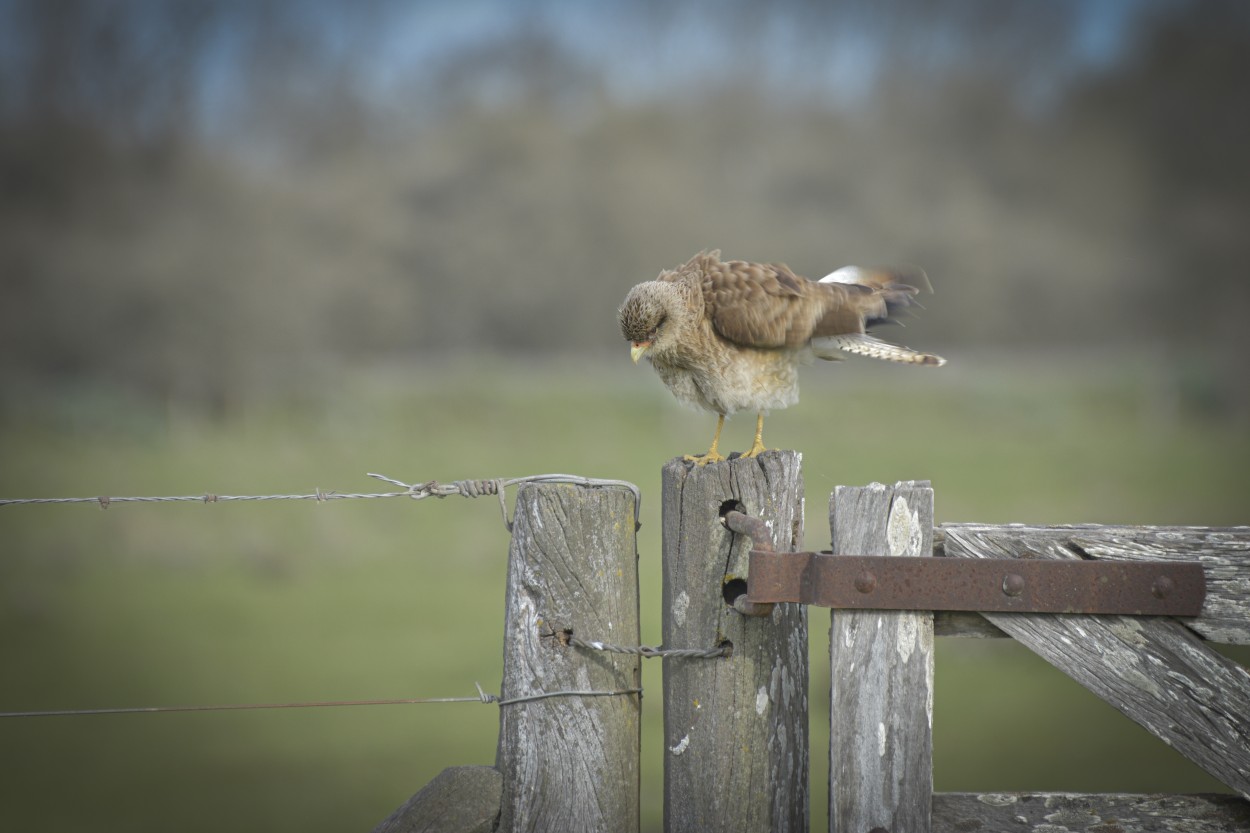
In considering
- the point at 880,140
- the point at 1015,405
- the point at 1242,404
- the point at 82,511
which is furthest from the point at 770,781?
the point at 880,140

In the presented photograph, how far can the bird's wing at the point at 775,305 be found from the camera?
3.81m

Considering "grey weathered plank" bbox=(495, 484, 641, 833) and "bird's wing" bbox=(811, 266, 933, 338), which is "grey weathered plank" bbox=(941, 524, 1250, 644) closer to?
"grey weathered plank" bbox=(495, 484, 641, 833)

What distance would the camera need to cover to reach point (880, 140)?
277 ft

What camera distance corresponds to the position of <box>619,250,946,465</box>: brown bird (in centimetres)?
382

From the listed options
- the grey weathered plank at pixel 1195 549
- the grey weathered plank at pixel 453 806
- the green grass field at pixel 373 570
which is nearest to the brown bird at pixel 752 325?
the grey weathered plank at pixel 1195 549

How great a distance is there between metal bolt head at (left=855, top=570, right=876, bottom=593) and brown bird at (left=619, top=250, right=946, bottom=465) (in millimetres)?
1430

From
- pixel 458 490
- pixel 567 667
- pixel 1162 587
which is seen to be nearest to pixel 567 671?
pixel 567 667

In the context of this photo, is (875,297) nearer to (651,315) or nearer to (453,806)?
(651,315)

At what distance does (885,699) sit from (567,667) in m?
0.77

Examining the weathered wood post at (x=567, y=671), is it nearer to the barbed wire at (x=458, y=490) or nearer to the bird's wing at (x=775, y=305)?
the barbed wire at (x=458, y=490)

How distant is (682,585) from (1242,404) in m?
40.7

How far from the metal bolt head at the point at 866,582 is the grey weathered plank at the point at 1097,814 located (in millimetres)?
524

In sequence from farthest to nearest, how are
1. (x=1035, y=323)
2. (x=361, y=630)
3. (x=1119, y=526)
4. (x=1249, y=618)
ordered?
1. (x=1035, y=323)
2. (x=361, y=630)
3. (x=1119, y=526)
4. (x=1249, y=618)

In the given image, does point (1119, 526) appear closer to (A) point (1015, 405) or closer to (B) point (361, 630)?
(B) point (361, 630)
